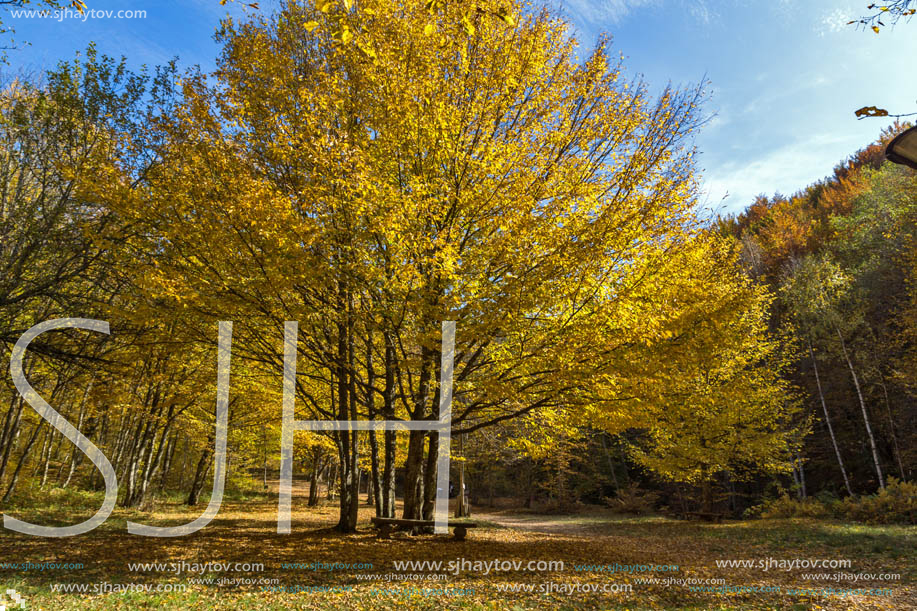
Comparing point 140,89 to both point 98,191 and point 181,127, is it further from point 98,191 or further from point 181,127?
point 98,191

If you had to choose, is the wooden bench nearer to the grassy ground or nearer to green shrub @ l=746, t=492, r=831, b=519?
the grassy ground

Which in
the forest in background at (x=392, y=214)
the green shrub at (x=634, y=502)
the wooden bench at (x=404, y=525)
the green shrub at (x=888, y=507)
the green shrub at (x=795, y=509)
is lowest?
the green shrub at (x=634, y=502)

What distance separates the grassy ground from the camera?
17.0 feet

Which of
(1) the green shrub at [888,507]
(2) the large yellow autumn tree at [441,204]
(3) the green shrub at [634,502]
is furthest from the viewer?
(3) the green shrub at [634,502]

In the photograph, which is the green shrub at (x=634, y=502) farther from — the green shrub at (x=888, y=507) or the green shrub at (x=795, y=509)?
the green shrub at (x=888, y=507)

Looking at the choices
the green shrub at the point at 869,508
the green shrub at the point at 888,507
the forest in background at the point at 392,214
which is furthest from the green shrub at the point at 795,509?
the forest in background at the point at 392,214

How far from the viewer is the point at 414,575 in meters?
6.16

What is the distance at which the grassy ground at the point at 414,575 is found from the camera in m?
5.18

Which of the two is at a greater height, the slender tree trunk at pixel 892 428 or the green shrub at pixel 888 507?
the slender tree trunk at pixel 892 428

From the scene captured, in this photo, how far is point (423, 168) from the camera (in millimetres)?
7520

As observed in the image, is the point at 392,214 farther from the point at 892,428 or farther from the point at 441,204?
the point at 892,428

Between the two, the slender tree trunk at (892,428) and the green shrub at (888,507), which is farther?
the slender tree trunk at (892,428)

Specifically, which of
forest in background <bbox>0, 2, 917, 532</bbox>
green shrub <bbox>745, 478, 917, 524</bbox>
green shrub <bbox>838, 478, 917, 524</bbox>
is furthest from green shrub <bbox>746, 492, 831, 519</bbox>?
forest in background <bbox>0, 2, 917, 532</bbox>

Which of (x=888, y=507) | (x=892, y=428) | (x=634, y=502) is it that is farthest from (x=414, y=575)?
(x=892, y=428)
